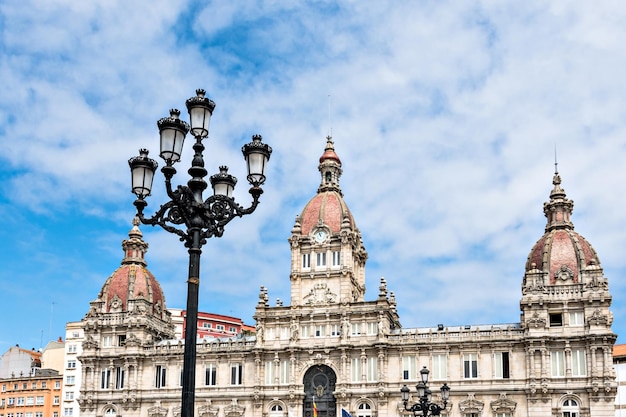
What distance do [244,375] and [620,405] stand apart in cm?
4617

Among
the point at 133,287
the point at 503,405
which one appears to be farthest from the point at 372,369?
the point at 133,287

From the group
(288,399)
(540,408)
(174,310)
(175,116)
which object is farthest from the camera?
(174,310)

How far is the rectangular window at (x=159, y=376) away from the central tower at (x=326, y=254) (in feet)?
53.5

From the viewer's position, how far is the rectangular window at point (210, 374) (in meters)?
86.5

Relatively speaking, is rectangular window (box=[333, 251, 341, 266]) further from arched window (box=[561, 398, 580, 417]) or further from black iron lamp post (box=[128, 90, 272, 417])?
black iron lamp post (box=[128, 90, 272, 417])

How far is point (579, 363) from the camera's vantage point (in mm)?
75688

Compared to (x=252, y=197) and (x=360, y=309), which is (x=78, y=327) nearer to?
(x=360, y=309)

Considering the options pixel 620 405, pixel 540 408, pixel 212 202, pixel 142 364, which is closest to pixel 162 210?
pixel 212 202

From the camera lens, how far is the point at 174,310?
142125 mm

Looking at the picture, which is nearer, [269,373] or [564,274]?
[564,274]

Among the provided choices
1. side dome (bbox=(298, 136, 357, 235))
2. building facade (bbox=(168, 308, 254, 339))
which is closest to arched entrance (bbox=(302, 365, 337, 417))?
side dome (bbox=(298, 136, 357, 235))

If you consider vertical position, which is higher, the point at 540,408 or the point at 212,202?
the point at 212,202

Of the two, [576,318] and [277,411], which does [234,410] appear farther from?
[576,318]

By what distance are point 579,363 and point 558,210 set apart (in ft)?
53.7
